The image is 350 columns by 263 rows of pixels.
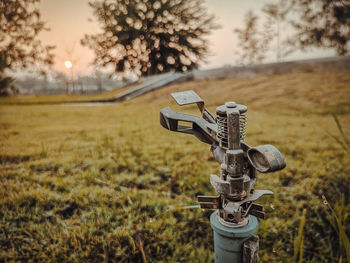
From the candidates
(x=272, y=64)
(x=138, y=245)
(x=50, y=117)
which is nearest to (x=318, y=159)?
(x=138, y=245)

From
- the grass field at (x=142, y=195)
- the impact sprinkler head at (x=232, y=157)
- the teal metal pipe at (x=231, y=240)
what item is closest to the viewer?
the impact sprinkler head at (x=232, y=157)

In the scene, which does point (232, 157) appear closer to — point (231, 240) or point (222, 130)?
point (222, 130)

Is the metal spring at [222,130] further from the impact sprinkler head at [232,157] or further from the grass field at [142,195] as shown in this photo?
the grass field at [142,195]

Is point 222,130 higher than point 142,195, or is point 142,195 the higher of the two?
point 222,130

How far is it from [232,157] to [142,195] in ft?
5.17

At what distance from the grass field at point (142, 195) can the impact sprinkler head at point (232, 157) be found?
0.46ft

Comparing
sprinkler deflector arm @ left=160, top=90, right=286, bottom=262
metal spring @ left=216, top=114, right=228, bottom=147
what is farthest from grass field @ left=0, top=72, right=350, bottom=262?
metal spring @ left=216, top=114, right=228, bottom=147

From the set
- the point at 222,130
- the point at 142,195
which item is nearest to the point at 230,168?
the point at 222,130

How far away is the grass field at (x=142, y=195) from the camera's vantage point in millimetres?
1689

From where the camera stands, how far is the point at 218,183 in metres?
0.91

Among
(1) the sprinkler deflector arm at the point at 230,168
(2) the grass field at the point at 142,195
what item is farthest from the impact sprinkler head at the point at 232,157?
(2) the grass field at the point at 142,195

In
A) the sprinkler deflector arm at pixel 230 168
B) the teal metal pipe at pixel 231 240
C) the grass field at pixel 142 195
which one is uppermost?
the sprinkler deflector arm at pixel 230 168

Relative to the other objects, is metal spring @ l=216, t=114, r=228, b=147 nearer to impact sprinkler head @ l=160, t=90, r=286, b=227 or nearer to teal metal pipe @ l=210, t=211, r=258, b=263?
impact sprinkler head @ l=160, t=90, r=286, b=227

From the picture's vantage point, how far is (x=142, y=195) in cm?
224
